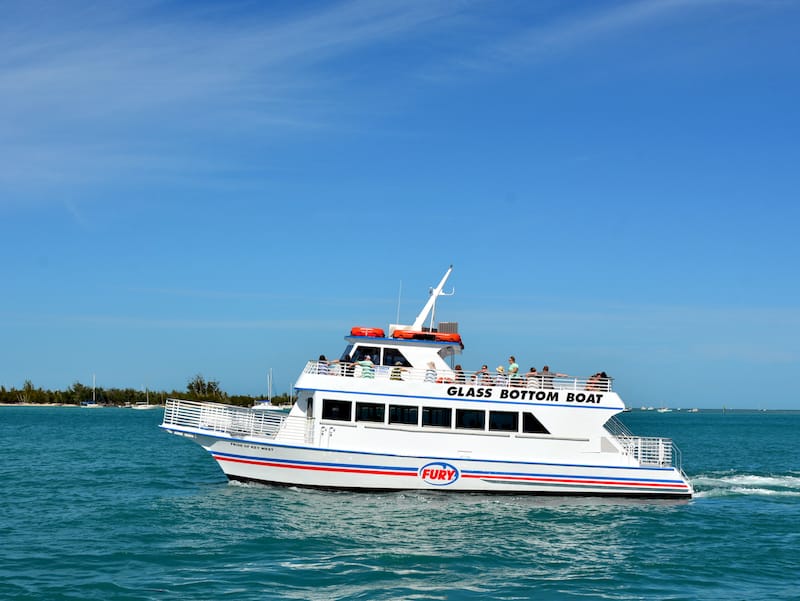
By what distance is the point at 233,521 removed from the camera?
1809 cm

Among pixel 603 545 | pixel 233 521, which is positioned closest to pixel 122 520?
pixel 233 521

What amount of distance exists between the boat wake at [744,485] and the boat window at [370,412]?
393 inches

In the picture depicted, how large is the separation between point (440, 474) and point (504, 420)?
94.2 inches

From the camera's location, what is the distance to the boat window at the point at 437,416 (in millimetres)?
22172

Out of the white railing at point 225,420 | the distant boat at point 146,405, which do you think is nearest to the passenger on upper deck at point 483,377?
the white railing at point 225,420

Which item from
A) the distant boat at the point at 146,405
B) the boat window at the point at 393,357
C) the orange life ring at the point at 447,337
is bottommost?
the distant boat at the point at 146,405

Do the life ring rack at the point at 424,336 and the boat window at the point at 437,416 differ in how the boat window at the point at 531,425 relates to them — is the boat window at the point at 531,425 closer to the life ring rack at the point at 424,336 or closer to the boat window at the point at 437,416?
the boat window at the point at 437,416

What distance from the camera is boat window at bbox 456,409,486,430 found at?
2227 cm

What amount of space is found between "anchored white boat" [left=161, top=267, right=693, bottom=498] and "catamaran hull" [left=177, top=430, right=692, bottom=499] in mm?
27

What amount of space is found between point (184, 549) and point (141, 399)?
130 meters

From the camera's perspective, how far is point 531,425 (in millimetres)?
22406

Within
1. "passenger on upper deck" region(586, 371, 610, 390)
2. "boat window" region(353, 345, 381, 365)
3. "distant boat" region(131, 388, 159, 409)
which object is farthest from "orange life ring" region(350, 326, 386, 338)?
"distant boat" region(131, 388, 159, 409)

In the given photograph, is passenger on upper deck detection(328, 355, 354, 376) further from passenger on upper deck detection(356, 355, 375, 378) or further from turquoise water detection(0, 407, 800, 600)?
turquoise water detection(0, 407, 800, 600)

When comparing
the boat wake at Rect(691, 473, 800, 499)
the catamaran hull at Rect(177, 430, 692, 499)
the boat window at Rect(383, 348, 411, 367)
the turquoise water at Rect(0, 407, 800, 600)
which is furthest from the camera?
the boat wake at Rect(691, 473, 800, 499)
